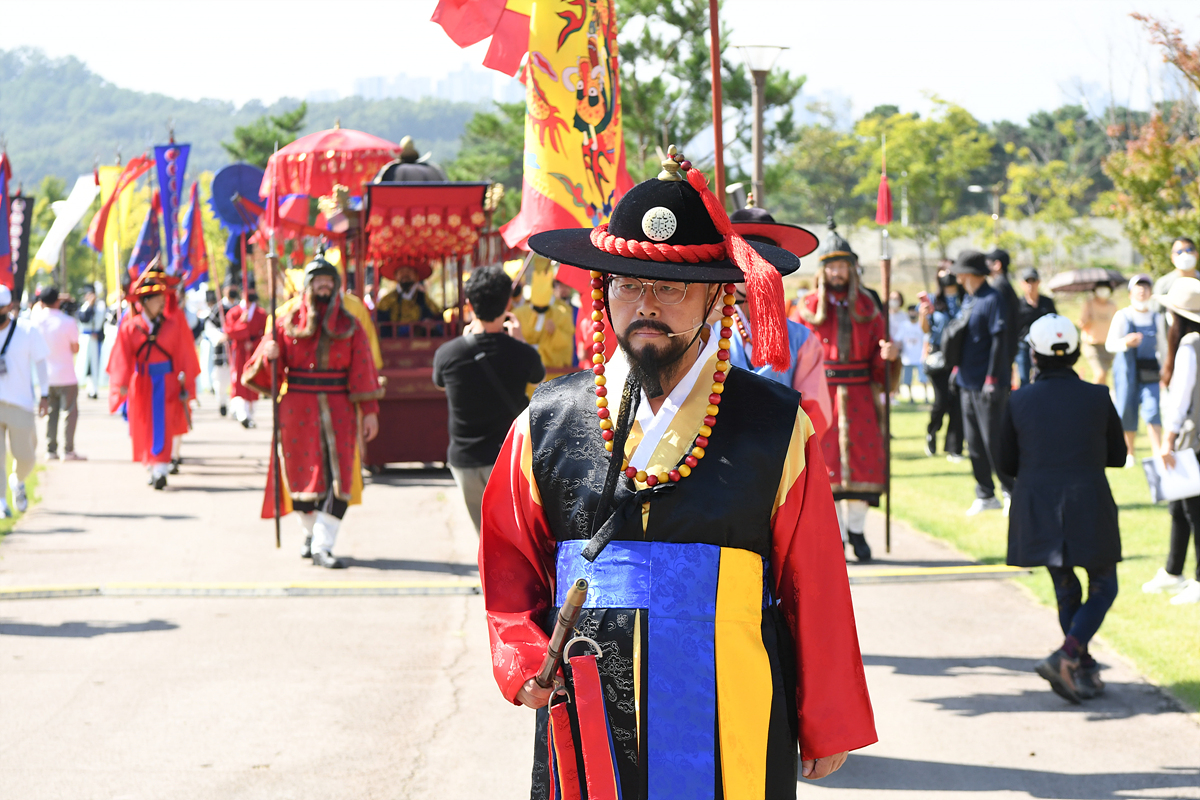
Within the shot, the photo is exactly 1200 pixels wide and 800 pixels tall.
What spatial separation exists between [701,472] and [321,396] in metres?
6.32

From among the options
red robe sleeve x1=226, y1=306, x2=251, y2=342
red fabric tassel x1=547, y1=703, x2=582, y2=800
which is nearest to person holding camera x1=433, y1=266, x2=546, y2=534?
red fabric tassel x1=547, y1=703, x2=582, y2=800

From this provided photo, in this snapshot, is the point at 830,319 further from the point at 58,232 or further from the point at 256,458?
the point at 58,232

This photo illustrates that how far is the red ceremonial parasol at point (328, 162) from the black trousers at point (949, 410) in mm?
6802

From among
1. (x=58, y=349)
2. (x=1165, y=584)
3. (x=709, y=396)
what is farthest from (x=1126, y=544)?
(x=58, y=349)

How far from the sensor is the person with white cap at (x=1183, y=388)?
22.6ft

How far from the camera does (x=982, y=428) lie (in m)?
10.4

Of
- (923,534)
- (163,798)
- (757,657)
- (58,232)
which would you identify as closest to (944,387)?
(923,534)

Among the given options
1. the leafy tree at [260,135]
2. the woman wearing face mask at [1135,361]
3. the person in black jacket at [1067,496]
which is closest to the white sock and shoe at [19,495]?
the person in black jacket at [1067,496]

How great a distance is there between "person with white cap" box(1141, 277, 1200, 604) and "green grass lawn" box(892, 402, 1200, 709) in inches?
16.2

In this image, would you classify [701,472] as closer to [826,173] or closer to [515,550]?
[515,550]

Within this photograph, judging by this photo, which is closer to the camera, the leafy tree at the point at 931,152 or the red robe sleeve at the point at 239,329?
the red robe sleeve at the point at 239,329

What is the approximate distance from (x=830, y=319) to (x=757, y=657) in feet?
20.1

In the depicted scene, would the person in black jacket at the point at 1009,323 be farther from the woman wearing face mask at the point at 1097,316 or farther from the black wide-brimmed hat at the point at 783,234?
the black wide-brimmed hat at the point at 783,234

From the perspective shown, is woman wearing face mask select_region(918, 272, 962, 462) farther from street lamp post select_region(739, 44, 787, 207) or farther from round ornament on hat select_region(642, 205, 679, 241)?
round ornament on hat select_region(642, 205, 679, 241)
